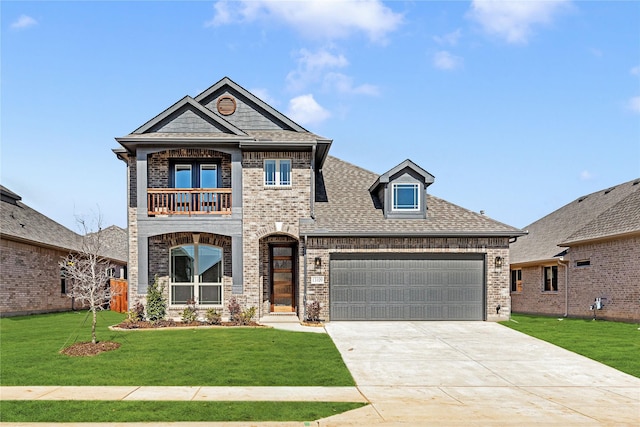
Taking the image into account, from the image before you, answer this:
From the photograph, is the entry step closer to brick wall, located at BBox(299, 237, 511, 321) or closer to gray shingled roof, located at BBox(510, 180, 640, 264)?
brick wall, located at BBox(299, 237, 511, 321)

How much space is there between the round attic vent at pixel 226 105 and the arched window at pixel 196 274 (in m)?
5.63

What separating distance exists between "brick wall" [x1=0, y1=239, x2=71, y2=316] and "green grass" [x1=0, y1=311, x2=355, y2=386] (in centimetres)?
556

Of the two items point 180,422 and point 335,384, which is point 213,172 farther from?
point 180,422

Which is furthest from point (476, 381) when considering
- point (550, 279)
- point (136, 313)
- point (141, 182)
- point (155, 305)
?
point (550, 279)

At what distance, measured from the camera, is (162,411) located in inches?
343

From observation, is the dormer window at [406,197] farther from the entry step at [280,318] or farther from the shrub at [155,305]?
the shrub at [155,305]

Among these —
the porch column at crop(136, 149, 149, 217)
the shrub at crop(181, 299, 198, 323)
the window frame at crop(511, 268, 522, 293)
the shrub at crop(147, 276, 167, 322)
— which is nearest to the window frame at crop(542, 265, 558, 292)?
the window frame at crop(511, 268, 522, 293)

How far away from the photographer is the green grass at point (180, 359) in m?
11.0

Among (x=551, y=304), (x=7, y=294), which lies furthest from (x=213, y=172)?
(x=551, y=304)

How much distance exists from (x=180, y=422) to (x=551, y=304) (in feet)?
74.9

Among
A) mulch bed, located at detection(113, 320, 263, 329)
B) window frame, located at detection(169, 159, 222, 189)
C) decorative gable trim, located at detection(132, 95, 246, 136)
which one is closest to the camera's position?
mulch bed, located at detection(113, 320, 263, 329)

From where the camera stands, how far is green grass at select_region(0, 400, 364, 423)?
330 inches

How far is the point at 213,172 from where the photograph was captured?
68.5 feet

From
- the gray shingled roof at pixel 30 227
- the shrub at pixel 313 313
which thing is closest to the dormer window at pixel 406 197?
the shrub at pixel 313 313
